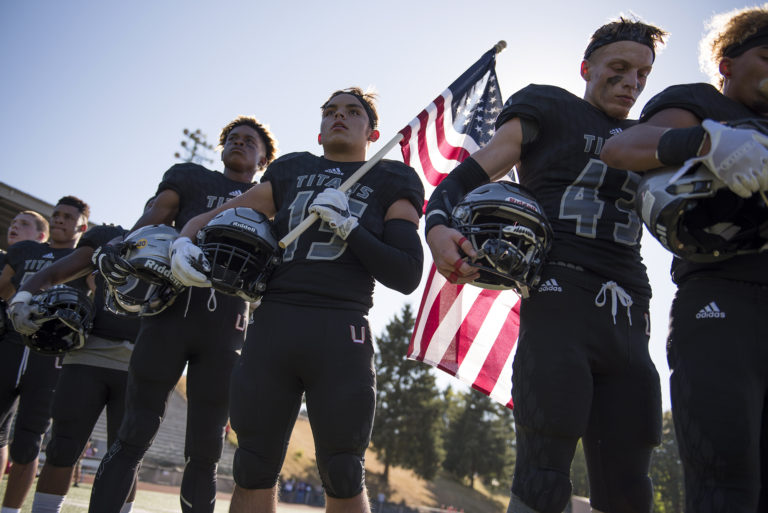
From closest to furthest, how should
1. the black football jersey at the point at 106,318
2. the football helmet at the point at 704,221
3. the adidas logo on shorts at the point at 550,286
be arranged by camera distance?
the football helmet at the point at 704,221
the adidas logo on shorts at the point at 550,286
the black football jersey at the point at 106,318

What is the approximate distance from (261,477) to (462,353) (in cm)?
181

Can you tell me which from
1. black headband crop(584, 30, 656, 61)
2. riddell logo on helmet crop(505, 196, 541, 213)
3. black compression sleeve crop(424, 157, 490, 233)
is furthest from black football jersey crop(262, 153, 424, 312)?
black headband crop(584, 30, 656, 61)

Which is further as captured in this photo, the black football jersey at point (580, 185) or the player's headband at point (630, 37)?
the player's headband at point (630, 37)

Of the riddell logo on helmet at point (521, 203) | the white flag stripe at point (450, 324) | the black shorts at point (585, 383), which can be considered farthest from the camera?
the white flag stripe at point (450, 324)

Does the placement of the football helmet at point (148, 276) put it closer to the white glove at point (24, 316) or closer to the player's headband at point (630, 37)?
the white glove at point (24, 316)

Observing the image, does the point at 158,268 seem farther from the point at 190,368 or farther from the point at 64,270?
the point at 64,270

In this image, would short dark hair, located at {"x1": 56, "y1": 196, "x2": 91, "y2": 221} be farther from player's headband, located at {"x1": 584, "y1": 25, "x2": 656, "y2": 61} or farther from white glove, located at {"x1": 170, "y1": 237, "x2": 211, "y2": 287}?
player's headband, located at {"x1": 584, "y1": 25, "x2": 656, "y2": 61}

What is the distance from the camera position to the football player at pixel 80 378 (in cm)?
404

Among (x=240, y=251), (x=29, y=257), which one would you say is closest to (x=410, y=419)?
(x=29, y=257)

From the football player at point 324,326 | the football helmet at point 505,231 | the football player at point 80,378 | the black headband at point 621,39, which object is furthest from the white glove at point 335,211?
the football player at point 80,378

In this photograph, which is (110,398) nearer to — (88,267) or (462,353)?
(88,267)

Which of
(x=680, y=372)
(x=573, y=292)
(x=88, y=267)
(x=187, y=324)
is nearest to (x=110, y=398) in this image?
(x=88, y=267)

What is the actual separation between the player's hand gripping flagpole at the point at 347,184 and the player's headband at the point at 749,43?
1777 mm

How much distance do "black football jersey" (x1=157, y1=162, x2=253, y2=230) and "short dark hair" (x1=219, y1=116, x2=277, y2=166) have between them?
0.54m
